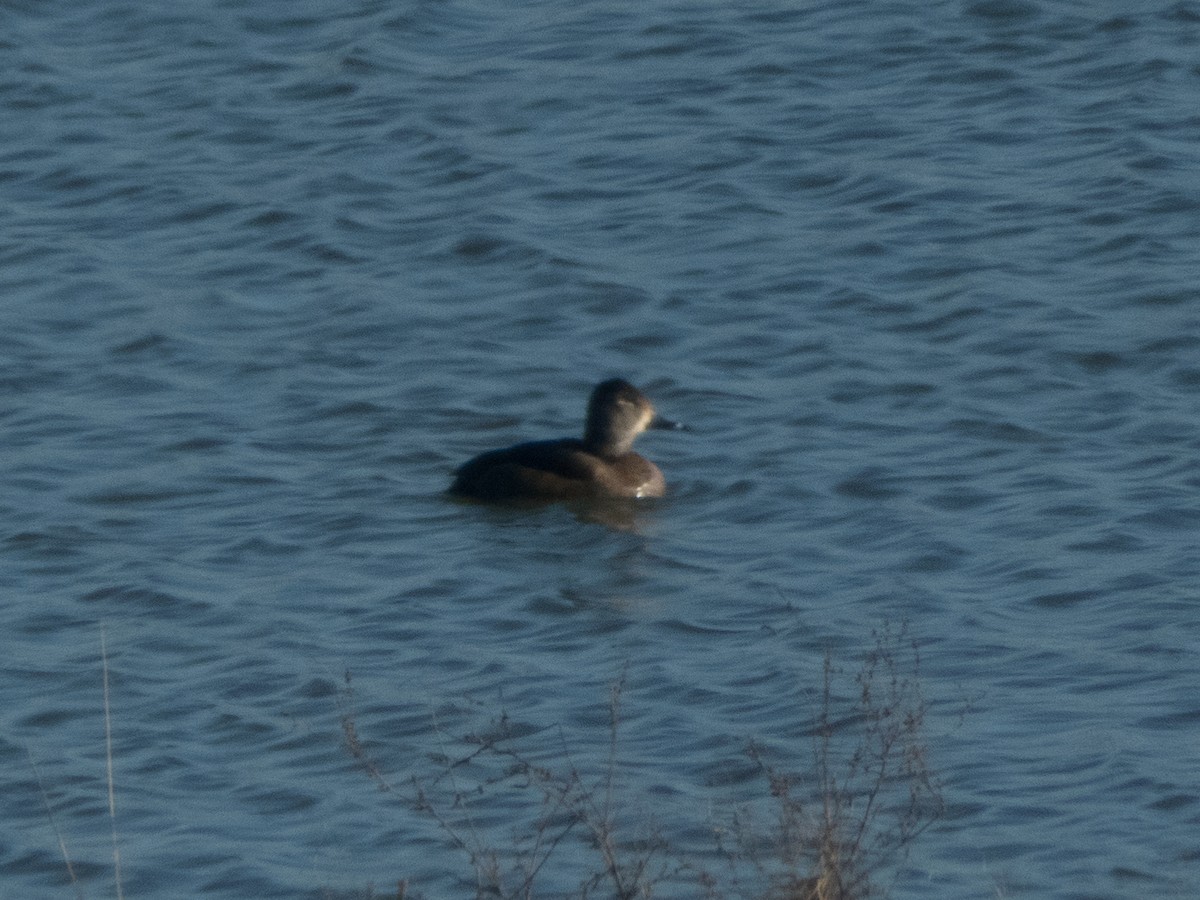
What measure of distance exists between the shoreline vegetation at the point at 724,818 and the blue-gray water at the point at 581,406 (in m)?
0.10

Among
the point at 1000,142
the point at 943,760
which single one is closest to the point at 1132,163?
the point at 1000,142

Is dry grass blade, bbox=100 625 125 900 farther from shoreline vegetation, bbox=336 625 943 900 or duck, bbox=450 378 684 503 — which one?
duck, bbox=450 378 684 503

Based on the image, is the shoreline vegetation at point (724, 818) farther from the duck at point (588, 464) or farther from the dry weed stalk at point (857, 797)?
the duck at point (588, 464)

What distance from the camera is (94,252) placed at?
1477 centimetres

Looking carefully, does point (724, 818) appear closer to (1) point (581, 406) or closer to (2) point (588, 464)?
(2) point (588, 464)

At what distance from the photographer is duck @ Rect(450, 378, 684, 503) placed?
36.5 ft

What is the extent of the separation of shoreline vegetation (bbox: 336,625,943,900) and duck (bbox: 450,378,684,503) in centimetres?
288

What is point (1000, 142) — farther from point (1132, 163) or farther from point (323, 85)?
point (323, 85)

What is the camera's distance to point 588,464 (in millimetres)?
11422

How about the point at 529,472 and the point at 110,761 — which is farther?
the point at 529,472

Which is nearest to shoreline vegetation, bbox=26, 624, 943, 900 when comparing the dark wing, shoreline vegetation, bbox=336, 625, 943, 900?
shoreline vegetation, bbox=336, 625, 943, 900

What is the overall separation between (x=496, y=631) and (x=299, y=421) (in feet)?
10.1

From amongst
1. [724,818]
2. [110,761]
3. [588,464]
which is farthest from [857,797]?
[588,464]

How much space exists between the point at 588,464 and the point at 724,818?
4318 mm
